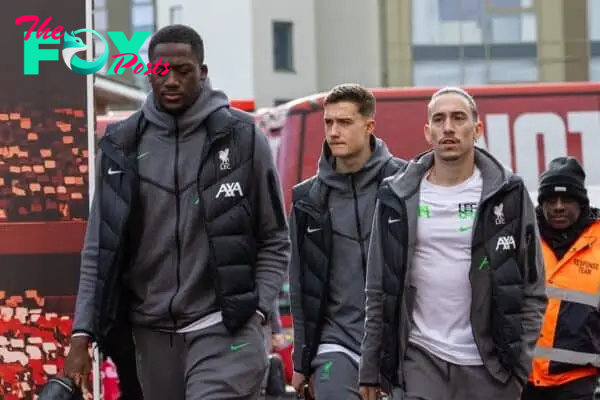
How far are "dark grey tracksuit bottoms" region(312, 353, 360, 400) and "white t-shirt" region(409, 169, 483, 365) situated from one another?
1128 mm

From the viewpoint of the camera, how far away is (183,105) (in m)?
5.50

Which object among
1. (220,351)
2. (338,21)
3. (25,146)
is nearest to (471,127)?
(220,351)

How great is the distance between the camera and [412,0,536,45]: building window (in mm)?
38000

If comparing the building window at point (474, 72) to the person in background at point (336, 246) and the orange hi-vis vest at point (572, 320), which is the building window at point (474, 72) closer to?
the orange hi-vis vest at point (572, 320)

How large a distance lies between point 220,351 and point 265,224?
52 cm

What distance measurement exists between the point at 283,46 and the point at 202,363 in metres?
38.2

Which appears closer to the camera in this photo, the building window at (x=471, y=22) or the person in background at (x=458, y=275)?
the person in background at (x=458, y=275)

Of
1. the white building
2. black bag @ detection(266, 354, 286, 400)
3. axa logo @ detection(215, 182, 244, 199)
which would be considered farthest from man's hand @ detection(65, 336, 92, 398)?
the white building

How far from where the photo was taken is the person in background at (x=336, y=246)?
6.88 m

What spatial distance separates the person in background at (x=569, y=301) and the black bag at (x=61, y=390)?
3.25m

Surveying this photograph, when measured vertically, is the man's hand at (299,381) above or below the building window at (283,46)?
below

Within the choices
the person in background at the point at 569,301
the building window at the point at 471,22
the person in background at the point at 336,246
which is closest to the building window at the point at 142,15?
the building window at the point at 471,22

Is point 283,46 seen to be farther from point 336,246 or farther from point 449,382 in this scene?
point 449,382

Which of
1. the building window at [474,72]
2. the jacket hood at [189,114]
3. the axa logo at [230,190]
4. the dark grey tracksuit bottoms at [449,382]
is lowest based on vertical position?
the dark grey tracksuit bottoms at [449,382]
